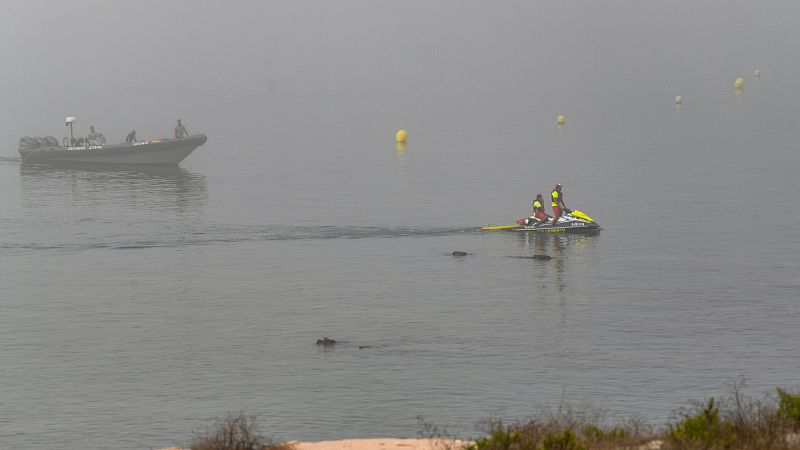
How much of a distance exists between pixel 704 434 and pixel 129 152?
11656 cm

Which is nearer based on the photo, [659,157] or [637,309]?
[637,309]

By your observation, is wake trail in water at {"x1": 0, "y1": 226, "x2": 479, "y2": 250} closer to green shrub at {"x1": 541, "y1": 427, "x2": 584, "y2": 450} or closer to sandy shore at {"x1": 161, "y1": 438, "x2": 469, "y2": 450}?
sandy shore at {"x1": 161, "y1": 438, "x2": 469, "y2": 450}

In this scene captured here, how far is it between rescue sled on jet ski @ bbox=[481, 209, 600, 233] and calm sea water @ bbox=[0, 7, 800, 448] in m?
0.78

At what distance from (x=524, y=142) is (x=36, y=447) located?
468 feet

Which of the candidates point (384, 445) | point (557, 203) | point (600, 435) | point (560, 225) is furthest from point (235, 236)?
point (600, 435)

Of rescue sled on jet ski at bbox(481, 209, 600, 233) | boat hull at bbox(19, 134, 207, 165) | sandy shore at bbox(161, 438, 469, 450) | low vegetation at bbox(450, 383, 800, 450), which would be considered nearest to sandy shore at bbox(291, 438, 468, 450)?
sandy shore at bbox(161, 438, 469, 450)

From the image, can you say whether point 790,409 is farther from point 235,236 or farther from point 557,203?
point 235,236

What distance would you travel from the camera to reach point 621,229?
92.6 m

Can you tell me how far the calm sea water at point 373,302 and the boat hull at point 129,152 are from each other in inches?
162

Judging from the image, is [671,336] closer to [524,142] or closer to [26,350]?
[26,350]

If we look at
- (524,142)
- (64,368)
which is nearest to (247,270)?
(64,368)

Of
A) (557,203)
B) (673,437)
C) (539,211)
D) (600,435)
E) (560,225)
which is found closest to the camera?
(673,437)

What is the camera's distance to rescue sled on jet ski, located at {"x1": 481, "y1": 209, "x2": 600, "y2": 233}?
279 feet

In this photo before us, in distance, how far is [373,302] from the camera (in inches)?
2670
